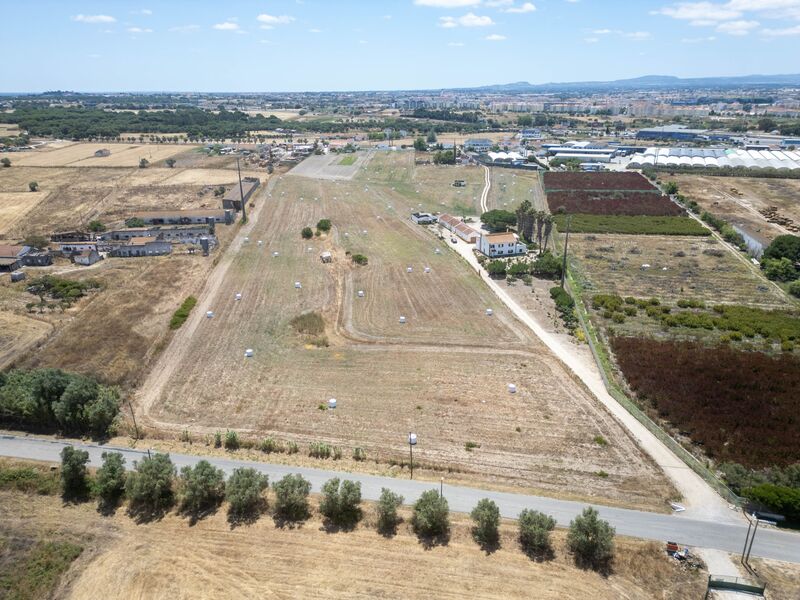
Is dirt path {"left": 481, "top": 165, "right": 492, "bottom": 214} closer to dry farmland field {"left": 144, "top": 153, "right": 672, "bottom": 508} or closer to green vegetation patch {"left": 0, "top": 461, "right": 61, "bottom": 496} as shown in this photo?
dry farmland field {"left": 144, "top": 153, "right": 672, "bottom": 508}

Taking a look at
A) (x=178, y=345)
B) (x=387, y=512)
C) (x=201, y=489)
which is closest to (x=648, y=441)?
(x=387, y=512)

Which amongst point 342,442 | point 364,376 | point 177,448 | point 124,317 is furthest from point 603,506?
point 124,317

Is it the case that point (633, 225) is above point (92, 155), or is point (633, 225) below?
below

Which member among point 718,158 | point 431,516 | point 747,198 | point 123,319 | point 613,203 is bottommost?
point 431,516

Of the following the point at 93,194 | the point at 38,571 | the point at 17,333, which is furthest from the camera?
the point at 93,194

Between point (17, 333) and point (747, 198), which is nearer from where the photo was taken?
point (17, 333)

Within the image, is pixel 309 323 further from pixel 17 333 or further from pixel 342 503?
pixel 17 333

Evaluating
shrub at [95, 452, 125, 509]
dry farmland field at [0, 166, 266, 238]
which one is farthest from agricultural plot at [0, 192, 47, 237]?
shrub at [95, 452, 125, 509]
